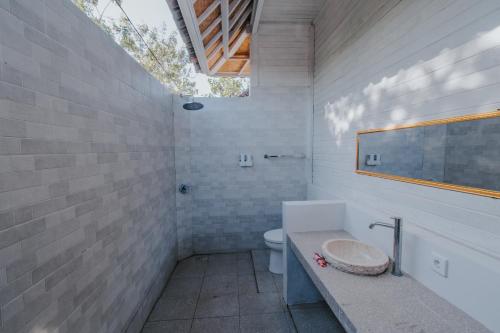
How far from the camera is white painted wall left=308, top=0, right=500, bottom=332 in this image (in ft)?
3.47

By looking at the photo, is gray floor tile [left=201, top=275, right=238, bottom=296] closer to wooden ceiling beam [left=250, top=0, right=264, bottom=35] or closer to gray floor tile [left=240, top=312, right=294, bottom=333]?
gray floor tile [left=240, top=312, right=294, bottom=333]

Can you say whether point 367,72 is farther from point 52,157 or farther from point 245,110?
point 52,157

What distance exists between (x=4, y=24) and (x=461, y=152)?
2.04 metres

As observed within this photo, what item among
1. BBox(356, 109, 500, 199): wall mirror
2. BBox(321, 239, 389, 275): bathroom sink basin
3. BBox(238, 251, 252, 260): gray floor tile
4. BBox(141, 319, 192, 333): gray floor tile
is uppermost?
BBox(356, 109, 500, 199): wall mirror

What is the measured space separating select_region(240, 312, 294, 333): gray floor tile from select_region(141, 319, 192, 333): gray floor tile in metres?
0.48

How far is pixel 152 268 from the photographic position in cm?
229

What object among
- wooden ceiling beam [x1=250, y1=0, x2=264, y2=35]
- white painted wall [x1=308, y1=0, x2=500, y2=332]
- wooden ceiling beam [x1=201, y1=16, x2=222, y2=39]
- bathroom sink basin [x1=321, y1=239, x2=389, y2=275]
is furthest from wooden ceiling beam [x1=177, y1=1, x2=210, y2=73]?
bathroom sink basin [x1=321, y1=239, x2=389, y2=275]

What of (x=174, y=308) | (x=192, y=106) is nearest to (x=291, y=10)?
(x=192, y=106)

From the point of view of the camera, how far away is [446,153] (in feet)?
4.16

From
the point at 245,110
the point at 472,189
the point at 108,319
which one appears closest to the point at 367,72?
the point at 472,189

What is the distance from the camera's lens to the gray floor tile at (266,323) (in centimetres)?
197

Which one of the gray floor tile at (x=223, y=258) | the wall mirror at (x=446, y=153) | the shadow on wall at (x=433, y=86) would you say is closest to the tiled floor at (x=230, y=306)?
the gray floor tile at (x=223, y=258)

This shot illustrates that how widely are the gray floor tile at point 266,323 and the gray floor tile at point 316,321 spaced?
89mm

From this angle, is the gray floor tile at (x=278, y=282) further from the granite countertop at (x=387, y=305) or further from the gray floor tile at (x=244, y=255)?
the granite countertop at (x=387, y=305)
